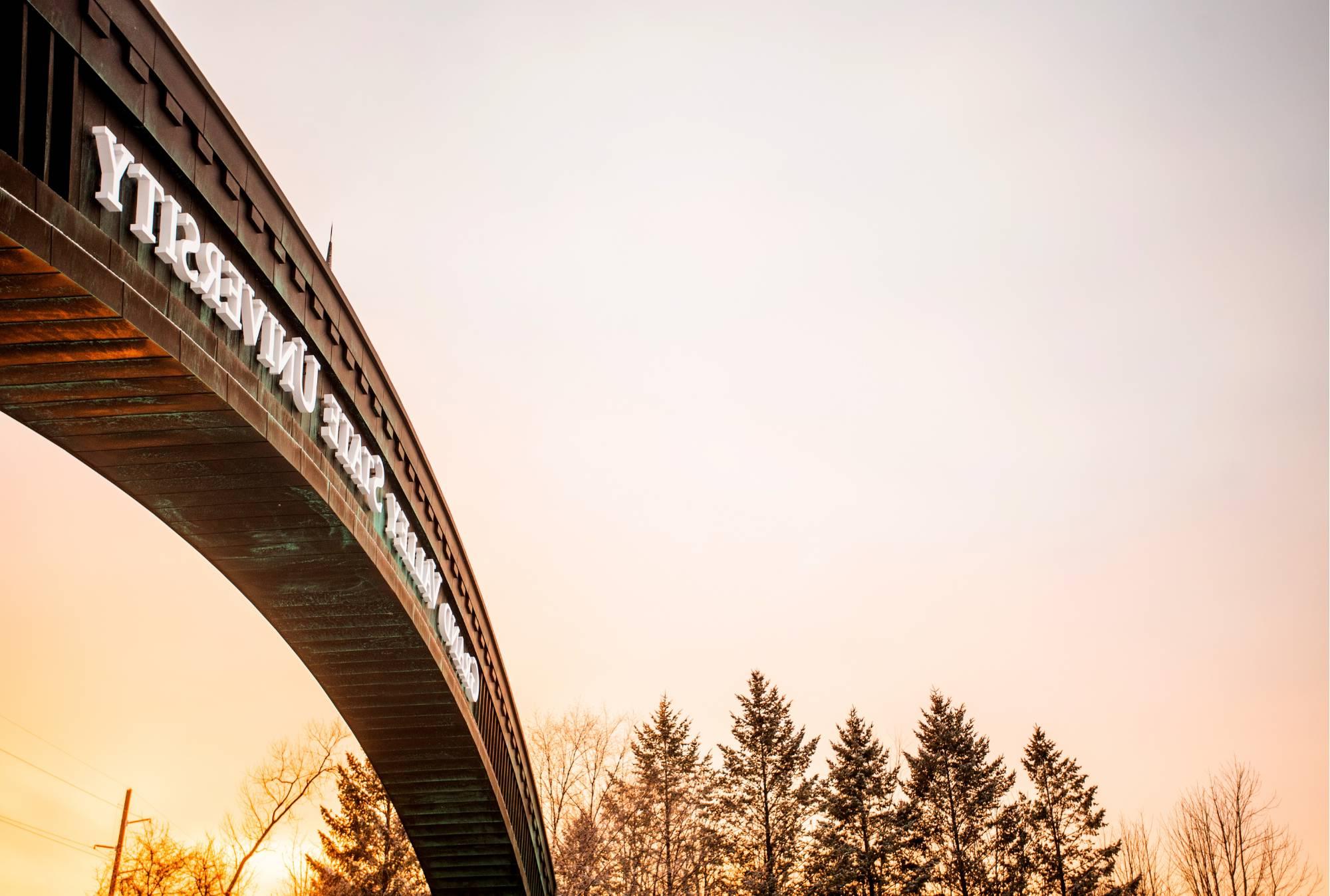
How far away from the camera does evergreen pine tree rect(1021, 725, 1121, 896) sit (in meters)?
45.0

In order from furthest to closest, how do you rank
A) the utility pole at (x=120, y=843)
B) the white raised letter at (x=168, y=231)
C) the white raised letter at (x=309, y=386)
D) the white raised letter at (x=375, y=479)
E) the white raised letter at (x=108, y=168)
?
the utility pole at (x=120, y=843), the white raised letter at (x=375, y=479), the white raised letter at (x=309, y=386), the white raised letter at (x=168, y=231), the white raised letter at (x=108, y=168)

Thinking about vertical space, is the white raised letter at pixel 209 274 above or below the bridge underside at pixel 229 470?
above

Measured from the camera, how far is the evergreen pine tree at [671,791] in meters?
44.2

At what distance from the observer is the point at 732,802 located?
43656 mm

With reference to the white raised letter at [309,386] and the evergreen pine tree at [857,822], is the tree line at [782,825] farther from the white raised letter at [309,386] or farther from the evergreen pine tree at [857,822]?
the white raised letter at [309,386]

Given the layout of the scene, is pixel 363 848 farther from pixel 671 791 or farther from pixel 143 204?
pixel 143 204

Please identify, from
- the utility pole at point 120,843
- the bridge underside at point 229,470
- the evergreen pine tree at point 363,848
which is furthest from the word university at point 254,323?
the evergreen pine tree at point 363,848


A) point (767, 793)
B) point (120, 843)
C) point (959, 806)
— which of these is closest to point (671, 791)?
point (767, 793)

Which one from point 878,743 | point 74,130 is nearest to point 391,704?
point 74,130

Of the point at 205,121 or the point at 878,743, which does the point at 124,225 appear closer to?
the point at 205,121

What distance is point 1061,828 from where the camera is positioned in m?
46.4

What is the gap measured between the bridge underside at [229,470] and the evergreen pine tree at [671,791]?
25.8 m

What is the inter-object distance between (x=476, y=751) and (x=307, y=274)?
8.98 m

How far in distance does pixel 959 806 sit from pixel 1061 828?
4359 mm
